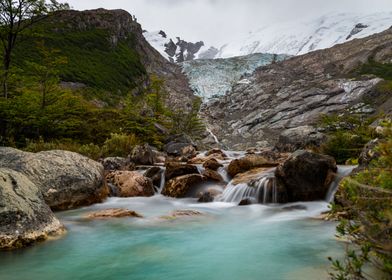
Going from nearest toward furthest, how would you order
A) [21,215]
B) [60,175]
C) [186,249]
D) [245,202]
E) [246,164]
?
[21,215] → [186,249] → [60,175] → [245,202] → [246,164]

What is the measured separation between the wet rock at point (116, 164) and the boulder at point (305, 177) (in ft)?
23.3

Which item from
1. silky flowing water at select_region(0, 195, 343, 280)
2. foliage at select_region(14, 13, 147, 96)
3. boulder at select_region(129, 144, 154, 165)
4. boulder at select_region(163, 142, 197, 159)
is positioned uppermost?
foliage at select_region(14, 13, 147, 96)

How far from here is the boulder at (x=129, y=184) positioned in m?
13.2

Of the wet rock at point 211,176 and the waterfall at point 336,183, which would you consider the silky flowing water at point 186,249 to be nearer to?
the waterfall at point 336,183

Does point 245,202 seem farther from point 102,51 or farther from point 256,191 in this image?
point 102,51

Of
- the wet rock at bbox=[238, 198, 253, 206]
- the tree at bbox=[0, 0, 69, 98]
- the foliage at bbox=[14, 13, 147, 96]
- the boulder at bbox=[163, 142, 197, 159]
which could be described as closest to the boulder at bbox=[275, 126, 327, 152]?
the boulder at bbox=[163, 142, 197, 159]

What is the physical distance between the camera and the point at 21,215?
710 centimetres

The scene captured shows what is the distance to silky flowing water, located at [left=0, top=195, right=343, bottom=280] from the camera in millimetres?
5934

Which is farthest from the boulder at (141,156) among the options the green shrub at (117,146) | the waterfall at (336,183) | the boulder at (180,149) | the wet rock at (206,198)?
the waterfall at (336,183)

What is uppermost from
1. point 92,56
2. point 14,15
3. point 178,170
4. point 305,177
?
point 92,56

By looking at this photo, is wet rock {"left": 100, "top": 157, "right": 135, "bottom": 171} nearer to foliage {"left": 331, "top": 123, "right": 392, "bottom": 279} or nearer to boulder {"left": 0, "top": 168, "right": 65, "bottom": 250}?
boulder {"left": 0, "top": 168, "right": 65, "bottom": 250}

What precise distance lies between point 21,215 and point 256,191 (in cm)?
732

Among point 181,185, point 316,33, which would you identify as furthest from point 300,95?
point 316,33

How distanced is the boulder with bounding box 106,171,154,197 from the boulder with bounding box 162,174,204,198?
64 cm
